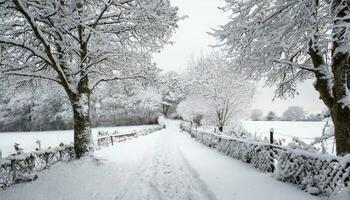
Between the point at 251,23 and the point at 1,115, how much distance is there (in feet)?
226

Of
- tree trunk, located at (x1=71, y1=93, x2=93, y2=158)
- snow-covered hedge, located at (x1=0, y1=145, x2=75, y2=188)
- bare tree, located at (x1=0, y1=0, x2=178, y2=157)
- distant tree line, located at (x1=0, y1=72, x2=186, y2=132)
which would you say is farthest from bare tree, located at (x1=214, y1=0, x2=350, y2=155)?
distant tree line, located at (x1=0, y1=72, x2=186, y2=132)

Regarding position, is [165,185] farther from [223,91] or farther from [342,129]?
[223,91]

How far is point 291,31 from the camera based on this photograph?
636cm

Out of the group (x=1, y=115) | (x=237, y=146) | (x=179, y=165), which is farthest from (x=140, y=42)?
(x=1, y=115)

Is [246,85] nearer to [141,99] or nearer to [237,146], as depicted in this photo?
[237,146]

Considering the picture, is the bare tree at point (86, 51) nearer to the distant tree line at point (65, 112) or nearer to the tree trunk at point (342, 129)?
the tree trunk at point (342, 129)

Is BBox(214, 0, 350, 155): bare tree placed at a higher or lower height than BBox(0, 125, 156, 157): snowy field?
higher

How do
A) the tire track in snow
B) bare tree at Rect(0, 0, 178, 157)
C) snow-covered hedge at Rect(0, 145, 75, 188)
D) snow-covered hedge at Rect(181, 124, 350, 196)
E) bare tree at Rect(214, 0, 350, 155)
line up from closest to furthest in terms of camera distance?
1. snow-covered hedge at Rect(181, 124, 350, 196)
2. bare tree at Rect(214, 0, 350, 155)
3. the tire track in snow
4. snow-covered hedge at Rect(0, 145, 75, 188)
5. bare tree at Rect(0, 0, 178, 157)

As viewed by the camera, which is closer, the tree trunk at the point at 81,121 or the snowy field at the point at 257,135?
the tree trunk at the point at 81,121

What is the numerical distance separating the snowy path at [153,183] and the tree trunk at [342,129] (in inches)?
60.7

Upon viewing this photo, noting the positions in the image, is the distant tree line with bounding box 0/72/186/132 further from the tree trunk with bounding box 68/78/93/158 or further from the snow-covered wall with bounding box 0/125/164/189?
the snow-covered wall with bounding box 0/125/164/189

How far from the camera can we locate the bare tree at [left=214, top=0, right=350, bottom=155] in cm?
621

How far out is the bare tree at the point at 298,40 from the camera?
20.4ft

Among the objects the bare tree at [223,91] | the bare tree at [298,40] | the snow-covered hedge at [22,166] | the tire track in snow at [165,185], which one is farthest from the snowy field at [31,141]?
the bare tree at [298,40]
